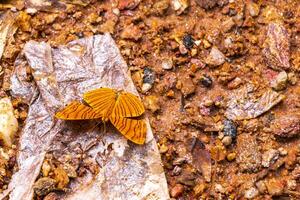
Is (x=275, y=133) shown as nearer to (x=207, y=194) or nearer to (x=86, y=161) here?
(x=207, y=194)

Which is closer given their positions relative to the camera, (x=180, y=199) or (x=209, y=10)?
(x=180, y=199)

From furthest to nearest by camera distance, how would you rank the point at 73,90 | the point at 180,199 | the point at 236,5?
the point at 236,5 → the point at 73,90 → the point at 180,199

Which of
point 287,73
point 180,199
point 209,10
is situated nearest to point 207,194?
point 180,199

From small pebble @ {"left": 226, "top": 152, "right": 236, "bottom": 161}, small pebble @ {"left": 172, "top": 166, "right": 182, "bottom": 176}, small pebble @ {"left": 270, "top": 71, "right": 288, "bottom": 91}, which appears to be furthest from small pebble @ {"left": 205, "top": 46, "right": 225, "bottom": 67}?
small pebble @ {"left": 172, "top": 166, "right": 182, "bottom": 176}

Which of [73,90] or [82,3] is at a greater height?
[82,3]

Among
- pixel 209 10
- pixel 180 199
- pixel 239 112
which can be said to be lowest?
pixel 180 199

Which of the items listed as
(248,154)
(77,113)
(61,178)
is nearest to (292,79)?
(248,154)

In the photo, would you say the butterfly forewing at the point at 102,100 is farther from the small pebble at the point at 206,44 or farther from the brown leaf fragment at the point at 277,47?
the brown leaf fragment at the point at 277,47
